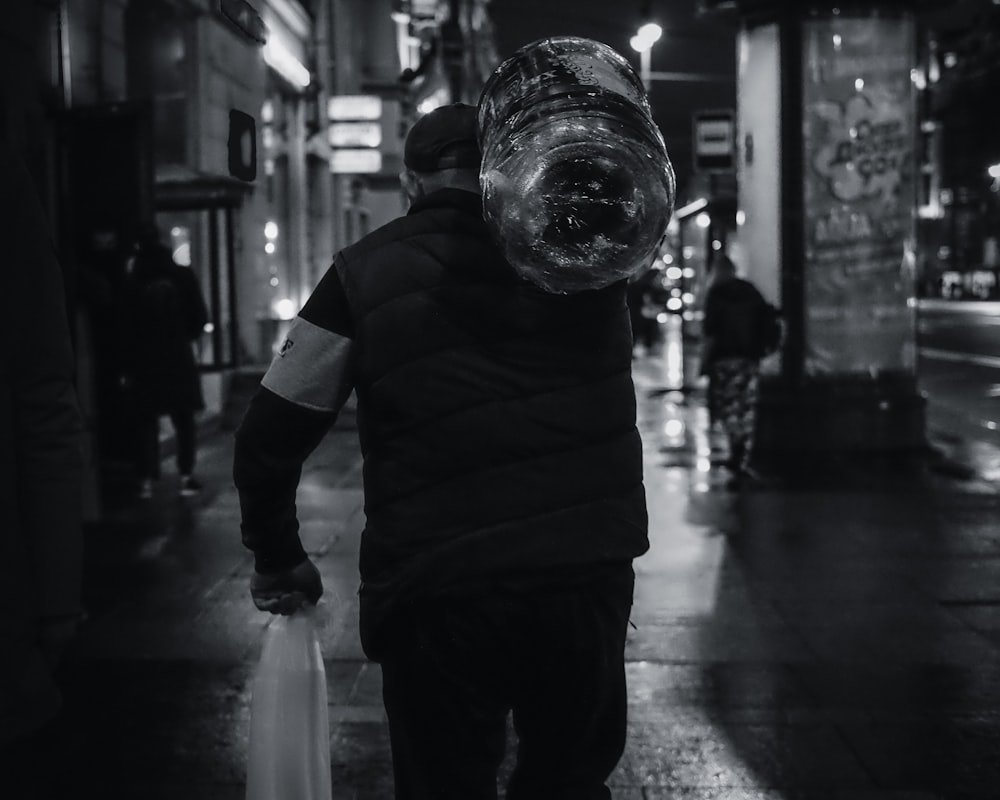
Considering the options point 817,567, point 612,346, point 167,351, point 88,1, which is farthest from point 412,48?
point 612,346

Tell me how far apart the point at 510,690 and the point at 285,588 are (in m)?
0.55

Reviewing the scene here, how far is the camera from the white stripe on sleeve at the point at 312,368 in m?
2.71

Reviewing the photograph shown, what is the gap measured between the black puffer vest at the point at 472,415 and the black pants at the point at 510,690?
68 mm

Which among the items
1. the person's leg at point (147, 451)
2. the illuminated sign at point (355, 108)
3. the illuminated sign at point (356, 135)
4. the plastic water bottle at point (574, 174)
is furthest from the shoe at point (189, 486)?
the illuminated sign at point (355, 108)

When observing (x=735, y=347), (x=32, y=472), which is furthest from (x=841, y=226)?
(x=32, y=472)

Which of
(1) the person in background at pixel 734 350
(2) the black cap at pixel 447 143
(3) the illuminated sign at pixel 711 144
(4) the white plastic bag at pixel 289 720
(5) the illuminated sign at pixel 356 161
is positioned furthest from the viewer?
(5) the illuminated sign at pixel 356 161

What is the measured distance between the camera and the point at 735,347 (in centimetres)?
1097

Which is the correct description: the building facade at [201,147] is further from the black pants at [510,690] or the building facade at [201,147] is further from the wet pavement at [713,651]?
the black pants at [510,690]

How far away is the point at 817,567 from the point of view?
7688 millimetres

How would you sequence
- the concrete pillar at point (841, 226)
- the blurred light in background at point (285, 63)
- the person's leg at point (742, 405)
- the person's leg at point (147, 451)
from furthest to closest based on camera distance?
1. the blurred light in background at point (285, 63)
2. the concrete pillar at point (841, 226)
3. the person's leg at point (742, 405)
4. the person's leg at point (147, 451)

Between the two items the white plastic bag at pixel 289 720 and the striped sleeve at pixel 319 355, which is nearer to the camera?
the striped sleeve at pixel 319 355

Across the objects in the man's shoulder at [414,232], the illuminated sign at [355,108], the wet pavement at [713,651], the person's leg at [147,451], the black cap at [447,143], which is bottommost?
the wet pavement at [713,651]

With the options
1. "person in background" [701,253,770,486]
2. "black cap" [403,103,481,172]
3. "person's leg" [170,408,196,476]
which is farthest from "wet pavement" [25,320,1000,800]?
"black cap" [403,103,481,172]

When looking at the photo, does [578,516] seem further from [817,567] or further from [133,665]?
[817,567]
